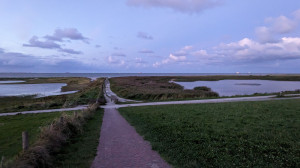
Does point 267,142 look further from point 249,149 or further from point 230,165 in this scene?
point 230,165

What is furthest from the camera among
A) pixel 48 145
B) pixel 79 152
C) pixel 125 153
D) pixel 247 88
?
pixel 247 88

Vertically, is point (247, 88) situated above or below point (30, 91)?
above

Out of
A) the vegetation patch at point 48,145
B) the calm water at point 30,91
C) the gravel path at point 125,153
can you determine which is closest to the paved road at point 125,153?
the gravel path at point 125,153

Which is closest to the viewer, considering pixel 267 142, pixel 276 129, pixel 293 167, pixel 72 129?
pixel 293 167

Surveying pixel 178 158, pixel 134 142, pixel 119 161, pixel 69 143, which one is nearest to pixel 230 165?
pixel 178 158

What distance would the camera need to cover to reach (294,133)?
9250 millimetres

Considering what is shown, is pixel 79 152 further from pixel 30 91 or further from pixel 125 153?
pixel 30 91

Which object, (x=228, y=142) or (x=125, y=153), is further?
(x=228, y=142)

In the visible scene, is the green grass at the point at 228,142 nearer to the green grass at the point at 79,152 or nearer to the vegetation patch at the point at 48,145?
the green grass at the point at 79,152

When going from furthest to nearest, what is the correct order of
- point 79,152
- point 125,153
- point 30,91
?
point 30,91
point 79,152
point 125,153

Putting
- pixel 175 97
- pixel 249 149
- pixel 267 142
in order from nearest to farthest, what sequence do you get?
pixel 249 149
pixel 267 142
pixel 175 97

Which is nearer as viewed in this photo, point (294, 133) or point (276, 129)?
point (294, 133)

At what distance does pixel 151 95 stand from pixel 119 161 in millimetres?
26956

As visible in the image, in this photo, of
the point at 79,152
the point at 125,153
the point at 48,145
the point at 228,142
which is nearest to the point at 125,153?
the point at 125,153
